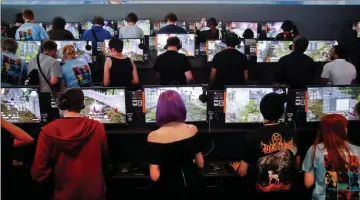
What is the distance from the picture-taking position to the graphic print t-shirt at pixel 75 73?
4.62 metres

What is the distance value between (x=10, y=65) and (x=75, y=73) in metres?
0.79

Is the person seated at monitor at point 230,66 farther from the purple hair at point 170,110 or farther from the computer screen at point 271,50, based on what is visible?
the purple hair at point 170,110

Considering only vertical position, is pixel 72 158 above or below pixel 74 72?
below

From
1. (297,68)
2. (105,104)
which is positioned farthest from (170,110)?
(297,68)

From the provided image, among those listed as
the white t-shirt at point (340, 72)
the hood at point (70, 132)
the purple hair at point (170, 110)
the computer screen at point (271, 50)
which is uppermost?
the computer screen at point (271, 50)

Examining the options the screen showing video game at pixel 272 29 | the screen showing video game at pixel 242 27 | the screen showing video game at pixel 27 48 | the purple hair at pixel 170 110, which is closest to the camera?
the purple hair at pixel 170 110

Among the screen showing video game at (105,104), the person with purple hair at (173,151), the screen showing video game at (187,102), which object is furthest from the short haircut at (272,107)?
the screen showing video game at (105,104)

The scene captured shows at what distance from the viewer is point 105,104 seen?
4031 mm

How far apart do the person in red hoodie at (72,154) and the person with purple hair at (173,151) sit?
0.38 metres

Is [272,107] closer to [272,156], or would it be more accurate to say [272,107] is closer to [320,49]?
[272,156]

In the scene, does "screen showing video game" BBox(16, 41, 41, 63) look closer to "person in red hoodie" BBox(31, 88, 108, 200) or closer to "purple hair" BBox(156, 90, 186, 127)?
"person in red hoodie" BBox(31, 88, 108, 200)

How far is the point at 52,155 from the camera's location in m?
2.88

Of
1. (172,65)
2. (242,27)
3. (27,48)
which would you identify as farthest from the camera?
(242,27)

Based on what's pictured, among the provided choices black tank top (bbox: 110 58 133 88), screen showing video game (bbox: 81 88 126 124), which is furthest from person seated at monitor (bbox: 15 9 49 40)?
screen showing video game (bbox: 81 88 126 124)
